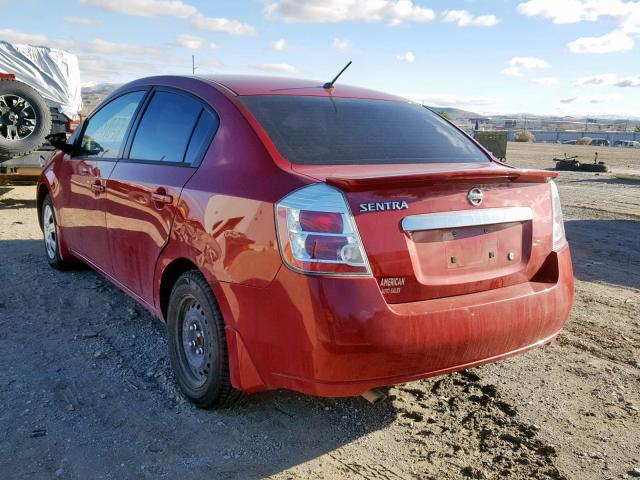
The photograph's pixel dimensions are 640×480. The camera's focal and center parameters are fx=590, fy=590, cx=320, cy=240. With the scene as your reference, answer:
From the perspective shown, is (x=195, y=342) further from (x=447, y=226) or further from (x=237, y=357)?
(x=447, y=226)

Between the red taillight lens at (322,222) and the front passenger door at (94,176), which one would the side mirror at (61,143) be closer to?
the front passenger door at (94,176)

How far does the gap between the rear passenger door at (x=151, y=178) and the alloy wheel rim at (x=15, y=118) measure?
5.48 m

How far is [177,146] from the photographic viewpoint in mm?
3412

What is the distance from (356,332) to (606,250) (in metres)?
5.90

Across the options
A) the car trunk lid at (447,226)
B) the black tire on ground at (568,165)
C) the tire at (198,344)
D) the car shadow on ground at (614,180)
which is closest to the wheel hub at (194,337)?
the tire at (198,344)

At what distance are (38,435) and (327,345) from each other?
1546 mm

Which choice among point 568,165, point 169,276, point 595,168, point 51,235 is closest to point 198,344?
point 169,276

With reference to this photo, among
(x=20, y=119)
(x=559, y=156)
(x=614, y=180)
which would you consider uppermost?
(x=20, y=119)

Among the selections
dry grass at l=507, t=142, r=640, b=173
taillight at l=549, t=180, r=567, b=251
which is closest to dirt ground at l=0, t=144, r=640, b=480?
taillight at l=549, t=180, r=567, b=251

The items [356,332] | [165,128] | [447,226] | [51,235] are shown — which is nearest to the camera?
[356,332]

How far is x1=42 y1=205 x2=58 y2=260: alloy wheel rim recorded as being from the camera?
5504mm

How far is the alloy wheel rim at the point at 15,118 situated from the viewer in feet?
27.6

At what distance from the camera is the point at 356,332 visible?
7.94 ft

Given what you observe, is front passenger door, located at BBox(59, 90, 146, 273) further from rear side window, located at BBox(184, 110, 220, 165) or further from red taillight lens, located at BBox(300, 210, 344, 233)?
red taillight lens, located at BBox(300, 210, 344, 233)
